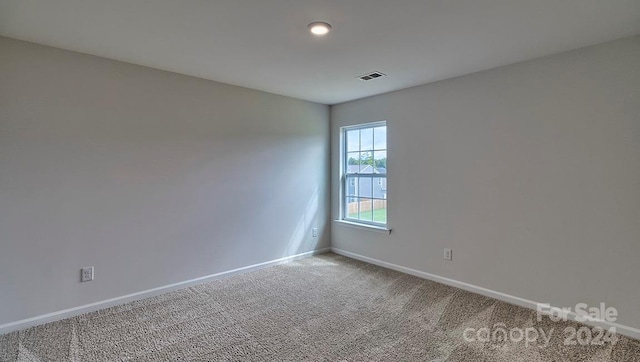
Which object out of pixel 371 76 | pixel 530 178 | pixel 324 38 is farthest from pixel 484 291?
pixel 324 38

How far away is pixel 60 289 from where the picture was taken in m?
2.63

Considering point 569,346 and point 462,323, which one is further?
point 462,323

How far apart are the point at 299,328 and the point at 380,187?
226 centimetres

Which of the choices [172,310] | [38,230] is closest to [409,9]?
[172,310]

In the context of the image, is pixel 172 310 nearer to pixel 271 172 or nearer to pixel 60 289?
pixel 60 289

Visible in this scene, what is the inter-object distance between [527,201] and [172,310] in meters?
3.41

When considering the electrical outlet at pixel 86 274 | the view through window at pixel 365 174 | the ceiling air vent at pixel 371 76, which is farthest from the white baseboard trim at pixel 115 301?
the ceiling air vent at pixel 371 76

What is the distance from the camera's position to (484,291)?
313 cm

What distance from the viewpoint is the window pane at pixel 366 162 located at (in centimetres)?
435

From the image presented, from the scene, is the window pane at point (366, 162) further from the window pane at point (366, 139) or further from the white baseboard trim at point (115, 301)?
the white baseboard trim at point (115, 301)

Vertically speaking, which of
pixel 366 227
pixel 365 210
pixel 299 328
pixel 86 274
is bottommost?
pixel 299 328

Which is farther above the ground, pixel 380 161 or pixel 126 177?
pixel 380 161

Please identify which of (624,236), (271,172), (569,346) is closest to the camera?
(569,346)

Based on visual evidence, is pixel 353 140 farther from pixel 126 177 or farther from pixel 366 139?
Result: pixel 126 177
